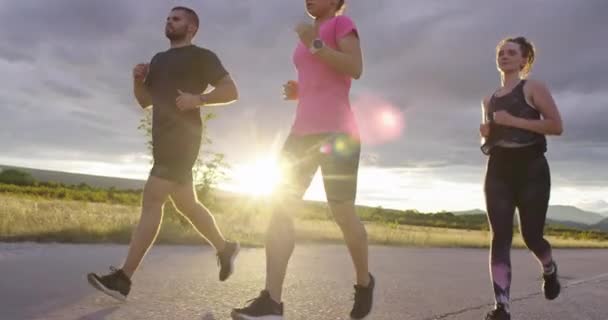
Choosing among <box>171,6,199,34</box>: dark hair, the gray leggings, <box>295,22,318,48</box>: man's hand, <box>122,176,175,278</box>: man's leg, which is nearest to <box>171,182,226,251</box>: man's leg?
<box>122,176,175,278</box>: man's leg

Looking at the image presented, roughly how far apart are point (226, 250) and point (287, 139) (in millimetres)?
1431

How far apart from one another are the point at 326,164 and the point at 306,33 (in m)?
0.71

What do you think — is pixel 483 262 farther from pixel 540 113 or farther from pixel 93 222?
pixel 540 113

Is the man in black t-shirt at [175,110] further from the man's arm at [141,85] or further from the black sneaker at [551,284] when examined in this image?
the black sneaker at [551,284]

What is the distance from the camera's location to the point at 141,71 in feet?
15.2

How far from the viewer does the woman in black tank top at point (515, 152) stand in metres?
4.38

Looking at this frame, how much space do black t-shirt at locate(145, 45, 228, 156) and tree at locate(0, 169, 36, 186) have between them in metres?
56.9

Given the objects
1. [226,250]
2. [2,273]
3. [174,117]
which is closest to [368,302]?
[226,250]

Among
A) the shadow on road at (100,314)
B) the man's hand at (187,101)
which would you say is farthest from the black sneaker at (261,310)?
the man's hand at (187,101)

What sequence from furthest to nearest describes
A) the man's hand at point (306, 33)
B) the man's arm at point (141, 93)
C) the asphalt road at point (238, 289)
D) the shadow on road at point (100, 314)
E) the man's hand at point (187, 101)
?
the man's arm at point (141, 93) → the asphalt road at point (238, 289) → the man's hand at point (187, 101) → the shadow on road at point (100, 314) → the man's hand at point (306, 33)

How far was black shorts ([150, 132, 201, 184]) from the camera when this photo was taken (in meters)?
4.38

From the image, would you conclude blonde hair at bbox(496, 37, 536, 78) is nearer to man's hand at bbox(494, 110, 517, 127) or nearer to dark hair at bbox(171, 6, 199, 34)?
man's hand at bbox(494, 110, 517, 127)

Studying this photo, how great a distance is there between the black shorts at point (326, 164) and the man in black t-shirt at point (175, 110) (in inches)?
35.3

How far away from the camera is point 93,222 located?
1064 centimetres
